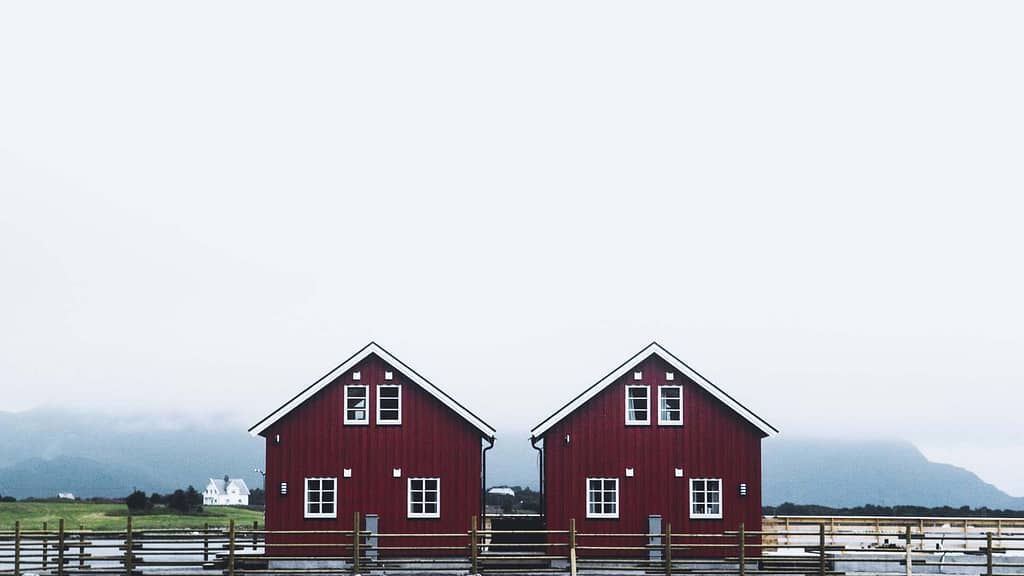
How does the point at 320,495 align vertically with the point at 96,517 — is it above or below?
above

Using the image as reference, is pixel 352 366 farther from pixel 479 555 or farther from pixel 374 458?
pixel 479 555

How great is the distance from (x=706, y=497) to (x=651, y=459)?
2.16 m

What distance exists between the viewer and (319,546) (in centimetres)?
4003

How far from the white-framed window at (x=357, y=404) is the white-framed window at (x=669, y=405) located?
9514 mm

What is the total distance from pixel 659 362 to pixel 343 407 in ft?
34.1

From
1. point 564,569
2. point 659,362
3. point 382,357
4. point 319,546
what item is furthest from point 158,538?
point 659,362

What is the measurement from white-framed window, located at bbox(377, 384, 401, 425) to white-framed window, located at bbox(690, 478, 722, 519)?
985cm

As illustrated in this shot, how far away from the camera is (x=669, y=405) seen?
145 feet

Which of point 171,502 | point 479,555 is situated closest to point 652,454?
point 479,555

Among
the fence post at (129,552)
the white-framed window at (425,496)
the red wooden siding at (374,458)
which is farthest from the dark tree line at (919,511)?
the fence post at (129,552)

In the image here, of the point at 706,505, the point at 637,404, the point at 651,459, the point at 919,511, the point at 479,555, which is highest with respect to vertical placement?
the point at 637,404

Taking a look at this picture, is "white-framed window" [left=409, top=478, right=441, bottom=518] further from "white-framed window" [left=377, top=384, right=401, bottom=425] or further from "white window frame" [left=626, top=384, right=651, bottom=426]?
"white window frame" [left=626, top=384, right=651, bottom=426]

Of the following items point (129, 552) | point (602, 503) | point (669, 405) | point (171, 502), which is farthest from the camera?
point (171, 502)

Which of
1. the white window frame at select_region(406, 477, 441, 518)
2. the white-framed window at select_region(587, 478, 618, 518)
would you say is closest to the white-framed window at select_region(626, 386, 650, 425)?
the white-framed window at select_region(587, 478, 618, 518)
